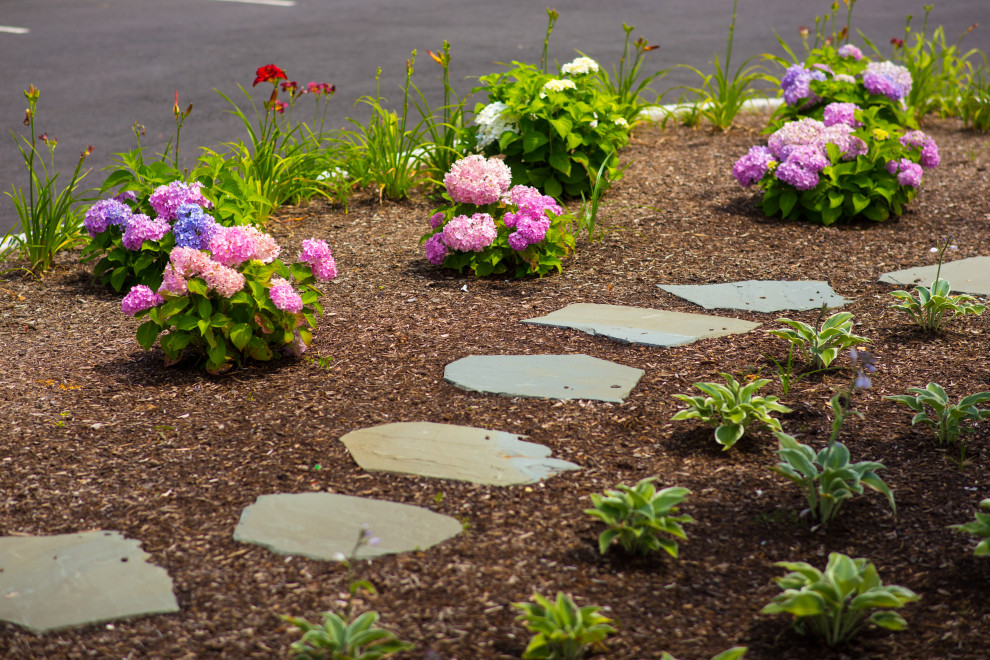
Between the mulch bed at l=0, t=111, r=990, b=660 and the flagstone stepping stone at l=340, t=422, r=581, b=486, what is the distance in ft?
0.15

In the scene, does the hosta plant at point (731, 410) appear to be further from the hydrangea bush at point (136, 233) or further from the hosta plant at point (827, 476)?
the hydrangea bush at point (136, 233)

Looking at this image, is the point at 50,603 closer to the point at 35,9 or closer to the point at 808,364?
the point at 808,364


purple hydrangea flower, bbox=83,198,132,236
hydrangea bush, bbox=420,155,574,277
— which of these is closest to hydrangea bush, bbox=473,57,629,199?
hydrangea bush, bbox=420,155,574,277

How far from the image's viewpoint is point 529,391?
308 cm

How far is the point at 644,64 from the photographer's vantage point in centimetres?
897

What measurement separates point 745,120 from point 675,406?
4.66 metres

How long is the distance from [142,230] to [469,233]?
140 centimetres

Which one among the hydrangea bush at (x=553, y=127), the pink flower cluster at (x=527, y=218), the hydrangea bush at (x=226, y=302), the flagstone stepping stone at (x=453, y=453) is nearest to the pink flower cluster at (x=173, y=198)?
the hydrangea bush at (x=226, y=302)

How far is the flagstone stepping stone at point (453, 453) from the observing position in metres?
2.60

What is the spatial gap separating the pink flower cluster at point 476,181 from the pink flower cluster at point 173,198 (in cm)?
108

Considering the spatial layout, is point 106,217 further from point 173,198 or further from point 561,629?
point 561,629

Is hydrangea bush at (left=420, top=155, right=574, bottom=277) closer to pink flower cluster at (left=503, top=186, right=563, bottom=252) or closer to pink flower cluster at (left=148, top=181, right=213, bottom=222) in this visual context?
pink flower cluster at (left=503, top=186, right=563, bottom=252)

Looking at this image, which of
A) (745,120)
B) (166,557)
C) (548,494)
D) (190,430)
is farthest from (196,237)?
(745,120)

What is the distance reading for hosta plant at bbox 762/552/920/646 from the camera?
1.91 metres
